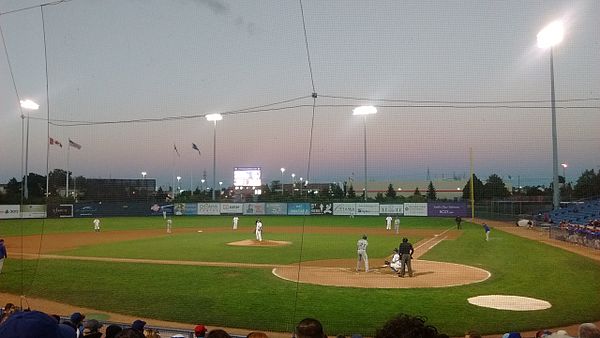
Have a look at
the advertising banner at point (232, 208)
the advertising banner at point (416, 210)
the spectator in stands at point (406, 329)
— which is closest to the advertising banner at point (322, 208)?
the advertising banner at point (416, 210)

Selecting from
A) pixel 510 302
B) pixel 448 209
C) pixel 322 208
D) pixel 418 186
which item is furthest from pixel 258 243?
pixel 510 302

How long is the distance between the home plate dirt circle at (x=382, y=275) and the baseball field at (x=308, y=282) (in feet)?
Result: 0.11

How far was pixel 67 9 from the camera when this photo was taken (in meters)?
9.95

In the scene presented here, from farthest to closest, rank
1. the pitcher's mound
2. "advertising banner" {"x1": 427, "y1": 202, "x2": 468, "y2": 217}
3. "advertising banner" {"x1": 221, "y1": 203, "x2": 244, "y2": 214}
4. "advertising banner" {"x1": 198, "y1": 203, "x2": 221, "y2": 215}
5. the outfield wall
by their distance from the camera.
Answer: "advertising banner" {"x1": 221, "y1": 203, "x2": 244, "y2": 214} < "advertising banner" {"x1": 198, "y1": 203, "x2": 221, "y2": 215} < the outfield wall < "advertising banner" {"x1": 427, "y1": 202, "x2": 468, "y2": 217} < the pitcher's mound

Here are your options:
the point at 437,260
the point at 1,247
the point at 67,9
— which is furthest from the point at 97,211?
the point at 67,9

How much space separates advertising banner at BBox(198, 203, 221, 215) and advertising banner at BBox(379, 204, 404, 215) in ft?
51.9

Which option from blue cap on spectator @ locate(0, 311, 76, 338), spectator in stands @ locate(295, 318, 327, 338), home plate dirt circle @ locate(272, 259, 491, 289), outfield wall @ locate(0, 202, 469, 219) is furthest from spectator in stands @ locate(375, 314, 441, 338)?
outfield wall @ locate(0, 202, 469, 219)

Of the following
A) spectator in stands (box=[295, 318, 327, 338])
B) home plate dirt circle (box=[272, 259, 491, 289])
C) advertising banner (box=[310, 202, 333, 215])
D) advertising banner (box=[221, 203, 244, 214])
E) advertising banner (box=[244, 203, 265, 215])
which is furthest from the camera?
advertising banner (box=[244, 203, 265, 215])

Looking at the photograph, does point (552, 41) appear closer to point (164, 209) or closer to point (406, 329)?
point (406, 329)

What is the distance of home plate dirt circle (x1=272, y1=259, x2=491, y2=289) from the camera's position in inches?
537

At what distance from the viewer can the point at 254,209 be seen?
2012 inches

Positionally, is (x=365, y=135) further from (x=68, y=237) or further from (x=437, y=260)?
(x=68, y=237)

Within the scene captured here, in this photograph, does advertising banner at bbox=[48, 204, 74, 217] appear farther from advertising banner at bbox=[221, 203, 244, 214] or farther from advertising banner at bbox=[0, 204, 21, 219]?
advertising banner at bbox=[221, 203, 244, 214]

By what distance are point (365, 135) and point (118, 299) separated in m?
7.19
